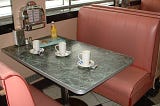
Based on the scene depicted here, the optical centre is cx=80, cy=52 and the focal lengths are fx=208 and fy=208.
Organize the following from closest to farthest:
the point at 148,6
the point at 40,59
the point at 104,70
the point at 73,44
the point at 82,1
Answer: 1. the point at 104,70
2. the point at 40,59
3. the point at 73,44
4. the point at 82,1
5. the point at 148,6

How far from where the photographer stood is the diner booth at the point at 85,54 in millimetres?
1389

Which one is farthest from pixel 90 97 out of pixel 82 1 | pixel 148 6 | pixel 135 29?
pixel 148 6

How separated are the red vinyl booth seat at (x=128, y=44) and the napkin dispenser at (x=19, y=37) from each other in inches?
31.1

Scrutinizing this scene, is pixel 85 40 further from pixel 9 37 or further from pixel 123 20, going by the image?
pixel 9 37

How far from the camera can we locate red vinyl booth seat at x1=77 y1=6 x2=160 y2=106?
1.86 meters

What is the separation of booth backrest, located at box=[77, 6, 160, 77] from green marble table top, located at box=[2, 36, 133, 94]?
41 cm

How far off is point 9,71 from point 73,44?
3.25 feet

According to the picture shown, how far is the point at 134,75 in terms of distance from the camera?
193 cm

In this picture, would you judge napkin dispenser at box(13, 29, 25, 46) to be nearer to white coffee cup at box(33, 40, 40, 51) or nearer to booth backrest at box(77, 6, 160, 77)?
white coffee cup at box(33, 40, 40, 51)

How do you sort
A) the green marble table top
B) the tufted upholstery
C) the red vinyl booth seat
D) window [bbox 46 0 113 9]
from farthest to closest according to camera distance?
window [bbox 46 0 113 9]
the red vinyl booth seat
the green marble table top
the tufted upholstery

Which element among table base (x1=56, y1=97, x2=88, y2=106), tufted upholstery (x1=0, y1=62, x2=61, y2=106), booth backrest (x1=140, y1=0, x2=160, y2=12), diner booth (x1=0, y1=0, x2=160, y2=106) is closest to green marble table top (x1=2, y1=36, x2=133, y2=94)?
diner booth (x1=0, y1=0, x2=160, y2=106)

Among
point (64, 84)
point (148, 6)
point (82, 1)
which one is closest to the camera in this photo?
point (64, 84)

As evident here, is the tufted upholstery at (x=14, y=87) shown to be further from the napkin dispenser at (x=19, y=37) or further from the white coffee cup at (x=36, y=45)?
the napkin dispenser at (x=19, y=37)

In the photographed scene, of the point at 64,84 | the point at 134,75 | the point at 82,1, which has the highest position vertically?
the point at 82,1
